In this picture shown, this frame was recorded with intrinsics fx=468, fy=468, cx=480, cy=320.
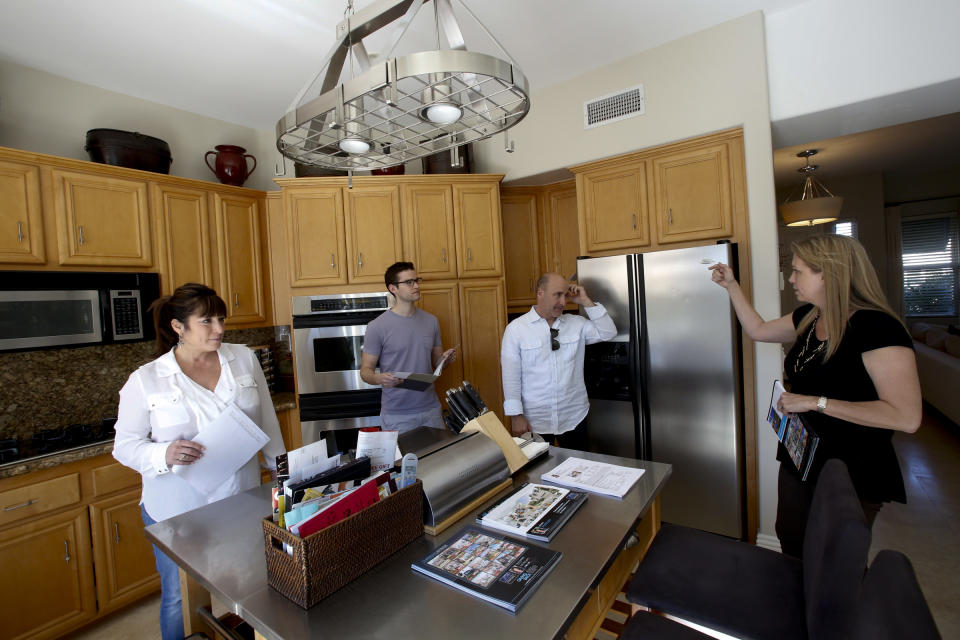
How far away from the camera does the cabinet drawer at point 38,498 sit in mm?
2012

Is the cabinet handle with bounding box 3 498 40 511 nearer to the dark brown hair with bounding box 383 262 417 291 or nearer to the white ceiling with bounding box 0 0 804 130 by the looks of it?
the dark brown hair with bounding box 383 262 417 291

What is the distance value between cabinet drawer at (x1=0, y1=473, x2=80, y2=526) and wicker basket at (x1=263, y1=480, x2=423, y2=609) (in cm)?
186

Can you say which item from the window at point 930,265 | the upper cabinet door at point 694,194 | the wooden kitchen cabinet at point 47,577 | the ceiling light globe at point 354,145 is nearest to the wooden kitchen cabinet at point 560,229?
the upper cabinet door at point 694,194

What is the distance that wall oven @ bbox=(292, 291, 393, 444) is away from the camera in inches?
121

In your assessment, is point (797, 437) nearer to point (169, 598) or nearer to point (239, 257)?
point (169, 598)

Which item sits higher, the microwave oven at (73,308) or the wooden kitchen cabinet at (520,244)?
the wooden kitchen cabinet at (520,244)

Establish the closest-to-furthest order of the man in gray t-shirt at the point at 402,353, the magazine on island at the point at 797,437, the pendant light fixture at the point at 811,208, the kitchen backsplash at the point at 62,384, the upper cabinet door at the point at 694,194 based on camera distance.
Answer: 1. the magazine on island at the point at 797,437
2. the kitchen backsplash at the point at 62,384
3. the man in gray t-shirt at the point at 402,353
4. the upper cabinet door at the point at 694,194
5. the pendant light fixture at the point at 811,208

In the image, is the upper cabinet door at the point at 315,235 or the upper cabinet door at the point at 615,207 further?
the upper cabinet door at the point at 315,235

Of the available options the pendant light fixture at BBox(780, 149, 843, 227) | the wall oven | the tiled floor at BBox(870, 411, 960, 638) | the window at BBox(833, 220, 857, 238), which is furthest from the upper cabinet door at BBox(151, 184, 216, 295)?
the window at BBox(833, 220, 857, 238)

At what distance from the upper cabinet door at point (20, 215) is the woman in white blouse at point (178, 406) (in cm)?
122

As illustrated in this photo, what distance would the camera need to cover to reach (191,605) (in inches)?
53.7

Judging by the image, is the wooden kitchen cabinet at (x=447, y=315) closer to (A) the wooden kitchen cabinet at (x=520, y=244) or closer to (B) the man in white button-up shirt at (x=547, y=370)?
(A) the wooden kitchen cabinet at (x=520, y=244)

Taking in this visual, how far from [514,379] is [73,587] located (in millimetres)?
2317

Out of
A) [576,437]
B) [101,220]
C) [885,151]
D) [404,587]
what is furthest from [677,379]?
[885,151]
